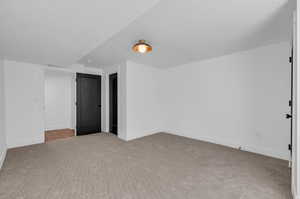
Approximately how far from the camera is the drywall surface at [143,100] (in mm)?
4102

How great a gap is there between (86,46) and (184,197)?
9.22 ft

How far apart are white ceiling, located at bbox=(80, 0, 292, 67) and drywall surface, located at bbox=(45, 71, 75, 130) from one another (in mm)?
3525

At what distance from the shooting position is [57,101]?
5.88 meters

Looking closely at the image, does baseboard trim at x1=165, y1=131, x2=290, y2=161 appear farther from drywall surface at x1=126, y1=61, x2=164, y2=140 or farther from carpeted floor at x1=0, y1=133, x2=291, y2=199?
drywall surface at x1=126, y1=61, x2=164, y2=140

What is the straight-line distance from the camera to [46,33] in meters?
1.97

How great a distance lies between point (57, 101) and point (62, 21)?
5199 mm

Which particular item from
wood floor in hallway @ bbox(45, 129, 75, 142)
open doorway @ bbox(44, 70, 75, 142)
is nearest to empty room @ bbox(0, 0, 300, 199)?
wood floor in hallway @ bbox(45, 129, 75, 142)

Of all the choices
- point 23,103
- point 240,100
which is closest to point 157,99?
point 240,100

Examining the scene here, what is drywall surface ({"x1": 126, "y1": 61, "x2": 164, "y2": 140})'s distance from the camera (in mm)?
4102

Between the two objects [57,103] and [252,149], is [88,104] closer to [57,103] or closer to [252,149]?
[57,103]

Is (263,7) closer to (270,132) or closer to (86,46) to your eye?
(270,132)

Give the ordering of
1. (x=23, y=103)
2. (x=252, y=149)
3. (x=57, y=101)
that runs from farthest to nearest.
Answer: (x=57, y=101)
(x=23, y=103)
(x=252, y=149)

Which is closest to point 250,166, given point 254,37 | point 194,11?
point 254,37

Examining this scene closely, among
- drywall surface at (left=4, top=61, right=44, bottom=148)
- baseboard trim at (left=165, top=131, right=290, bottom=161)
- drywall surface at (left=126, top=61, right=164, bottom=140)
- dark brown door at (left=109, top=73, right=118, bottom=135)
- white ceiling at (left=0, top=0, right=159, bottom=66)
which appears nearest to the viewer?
white ceiling at (left=0, top=0, right=159, bottom=66)
